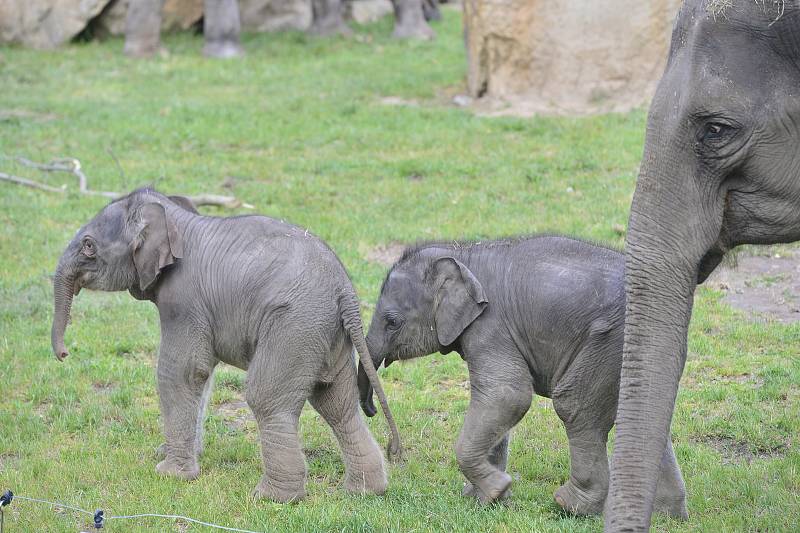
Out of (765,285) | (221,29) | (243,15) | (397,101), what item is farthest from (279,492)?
(243,15)

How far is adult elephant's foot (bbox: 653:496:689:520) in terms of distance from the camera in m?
5.67

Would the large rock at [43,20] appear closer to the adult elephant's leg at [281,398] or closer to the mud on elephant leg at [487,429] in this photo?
the adult elephant's leg at [281,398]

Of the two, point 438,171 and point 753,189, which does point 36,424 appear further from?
point 438,171

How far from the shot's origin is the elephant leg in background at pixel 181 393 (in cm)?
625

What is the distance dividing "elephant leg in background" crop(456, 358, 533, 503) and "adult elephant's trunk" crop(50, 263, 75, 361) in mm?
2233

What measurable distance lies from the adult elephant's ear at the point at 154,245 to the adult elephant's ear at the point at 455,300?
1374mm

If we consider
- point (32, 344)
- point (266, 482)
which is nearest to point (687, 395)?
point (266, 482)

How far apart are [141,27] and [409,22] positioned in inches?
209

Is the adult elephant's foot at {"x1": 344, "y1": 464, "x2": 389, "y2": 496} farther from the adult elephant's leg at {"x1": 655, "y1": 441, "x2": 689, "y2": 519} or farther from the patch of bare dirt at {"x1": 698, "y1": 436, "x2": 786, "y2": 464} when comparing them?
the patch of bare dirt at {"x1": 698, "y1": 436, "x2": 786, "y2": 464}

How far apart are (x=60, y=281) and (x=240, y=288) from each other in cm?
106

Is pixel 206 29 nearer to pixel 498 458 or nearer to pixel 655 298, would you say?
pixel 498 458

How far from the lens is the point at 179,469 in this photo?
6371 millimetres

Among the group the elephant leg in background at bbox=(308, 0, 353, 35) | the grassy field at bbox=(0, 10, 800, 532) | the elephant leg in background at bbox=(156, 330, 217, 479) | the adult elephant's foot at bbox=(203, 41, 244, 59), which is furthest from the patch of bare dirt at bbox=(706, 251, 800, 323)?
the elephant leg in background at bbox=(308, 0, 353, 35)

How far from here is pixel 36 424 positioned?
7.11 m
